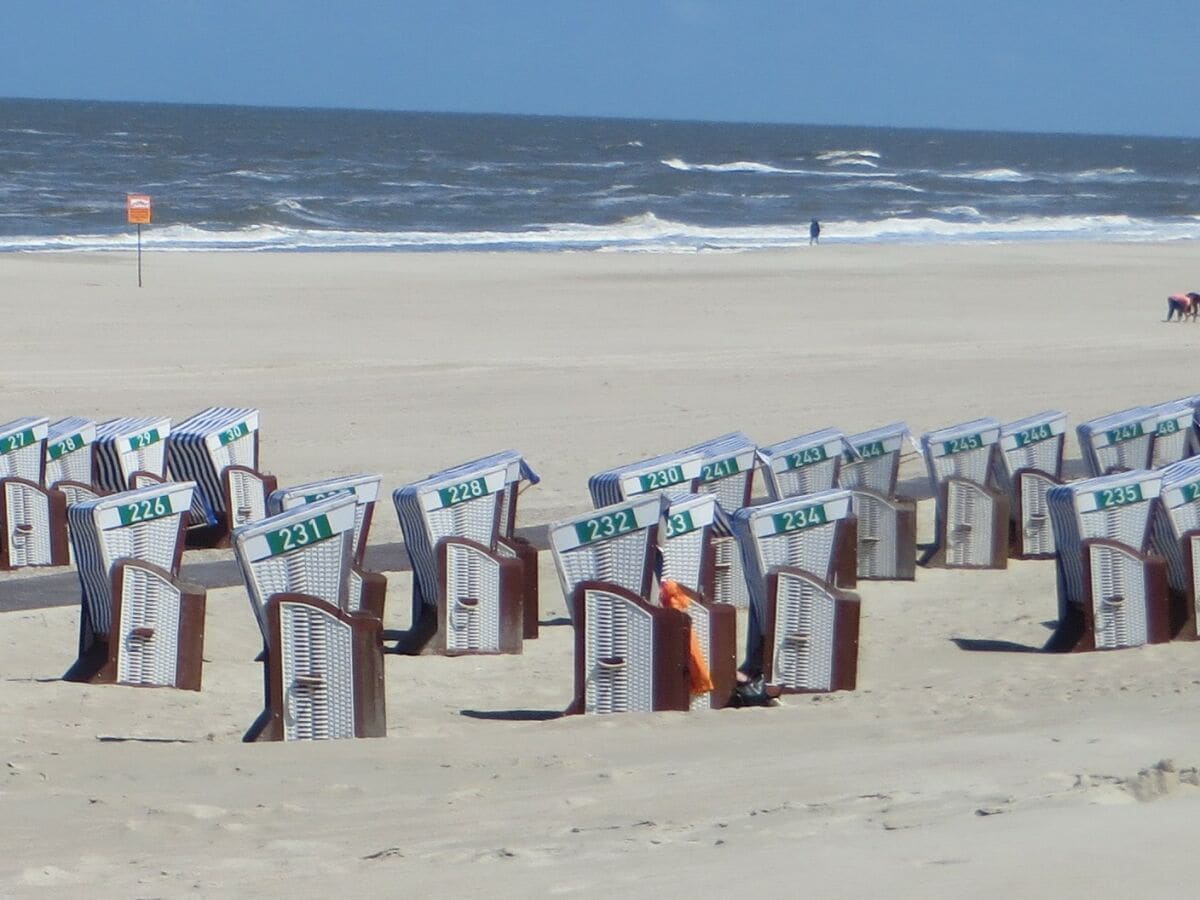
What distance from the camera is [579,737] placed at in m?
5.56

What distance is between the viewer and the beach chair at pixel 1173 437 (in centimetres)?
1016

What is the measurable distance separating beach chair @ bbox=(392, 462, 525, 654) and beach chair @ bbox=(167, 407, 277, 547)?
2.24 meters

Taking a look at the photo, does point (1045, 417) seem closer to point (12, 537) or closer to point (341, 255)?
point (12, 537)

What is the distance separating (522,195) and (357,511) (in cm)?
5176

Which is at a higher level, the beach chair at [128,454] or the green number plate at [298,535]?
the beach chair at [128,454]

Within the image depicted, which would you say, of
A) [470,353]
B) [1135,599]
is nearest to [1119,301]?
[470,353]

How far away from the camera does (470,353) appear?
19125mm

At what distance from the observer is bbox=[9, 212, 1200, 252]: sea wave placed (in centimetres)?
3891

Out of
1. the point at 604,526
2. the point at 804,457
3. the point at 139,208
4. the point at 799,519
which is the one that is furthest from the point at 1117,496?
the point at 139,208

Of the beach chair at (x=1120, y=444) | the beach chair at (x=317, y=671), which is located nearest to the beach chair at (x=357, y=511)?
the beach chair at (x=317, y=671)

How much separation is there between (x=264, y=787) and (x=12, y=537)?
4.72 metres

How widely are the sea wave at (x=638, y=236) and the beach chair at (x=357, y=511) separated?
95.6 ft

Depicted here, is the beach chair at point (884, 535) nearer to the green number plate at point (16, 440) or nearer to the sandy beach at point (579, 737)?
the sandy beach at point (579, 737)

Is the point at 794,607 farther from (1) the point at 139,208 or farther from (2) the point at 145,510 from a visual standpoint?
(1) the point at 139,208
